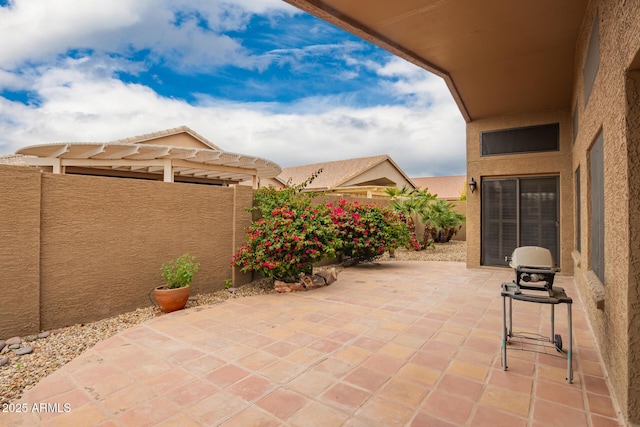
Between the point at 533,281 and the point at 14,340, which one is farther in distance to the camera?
the point at 14,340

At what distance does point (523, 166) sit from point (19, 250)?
934cm

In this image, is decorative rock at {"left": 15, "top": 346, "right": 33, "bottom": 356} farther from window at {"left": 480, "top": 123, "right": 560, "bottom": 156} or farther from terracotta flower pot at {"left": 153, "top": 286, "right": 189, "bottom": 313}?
window at {"left": 480, "top": 123, "right": 560, "bottom": 156}

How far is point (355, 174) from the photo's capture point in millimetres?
20703

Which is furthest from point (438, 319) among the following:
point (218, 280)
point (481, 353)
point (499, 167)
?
point (499, 167)

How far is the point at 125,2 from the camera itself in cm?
682

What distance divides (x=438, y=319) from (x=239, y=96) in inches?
749

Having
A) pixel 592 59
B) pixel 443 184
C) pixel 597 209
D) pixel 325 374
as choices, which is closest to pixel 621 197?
pixel 597 209

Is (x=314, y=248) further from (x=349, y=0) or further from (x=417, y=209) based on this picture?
(x=417, y=209)

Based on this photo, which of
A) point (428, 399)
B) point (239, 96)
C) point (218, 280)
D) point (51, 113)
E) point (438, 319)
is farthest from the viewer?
point (239, 96)

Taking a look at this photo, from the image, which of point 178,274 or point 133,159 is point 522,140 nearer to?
point 178,274

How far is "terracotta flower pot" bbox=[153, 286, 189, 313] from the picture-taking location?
15.5 ft

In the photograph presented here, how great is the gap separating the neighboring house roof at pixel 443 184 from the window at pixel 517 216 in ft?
76.0

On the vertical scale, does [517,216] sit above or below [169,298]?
above

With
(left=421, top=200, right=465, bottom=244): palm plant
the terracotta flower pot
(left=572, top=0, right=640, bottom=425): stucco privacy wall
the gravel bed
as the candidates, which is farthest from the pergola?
(left=572, top=0, right=640, bottom=425): stucco privacy wall
